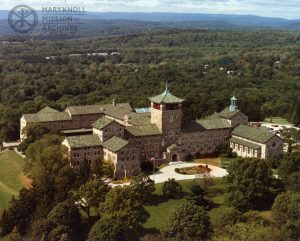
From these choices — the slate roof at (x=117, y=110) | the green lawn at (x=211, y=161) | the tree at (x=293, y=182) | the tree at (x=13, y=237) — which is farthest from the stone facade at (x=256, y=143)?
the tree at (x=13, y=237)

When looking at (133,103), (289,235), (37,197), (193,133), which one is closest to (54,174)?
(37,197)

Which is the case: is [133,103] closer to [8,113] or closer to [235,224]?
[8,113]

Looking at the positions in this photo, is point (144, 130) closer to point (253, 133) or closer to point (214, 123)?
point (214, 123)

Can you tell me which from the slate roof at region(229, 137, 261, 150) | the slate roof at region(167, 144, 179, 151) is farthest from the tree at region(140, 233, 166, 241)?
the slate roof at region(229, 137, 261, 150)

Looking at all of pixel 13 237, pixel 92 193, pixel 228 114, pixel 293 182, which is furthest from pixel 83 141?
pixel 293 182

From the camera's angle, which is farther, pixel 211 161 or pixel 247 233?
pixel 211 161

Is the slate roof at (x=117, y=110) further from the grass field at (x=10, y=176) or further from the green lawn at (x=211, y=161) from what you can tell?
the grass field at (x=10, y=176)

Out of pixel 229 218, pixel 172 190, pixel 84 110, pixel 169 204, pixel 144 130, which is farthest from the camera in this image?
pixel 84 110
